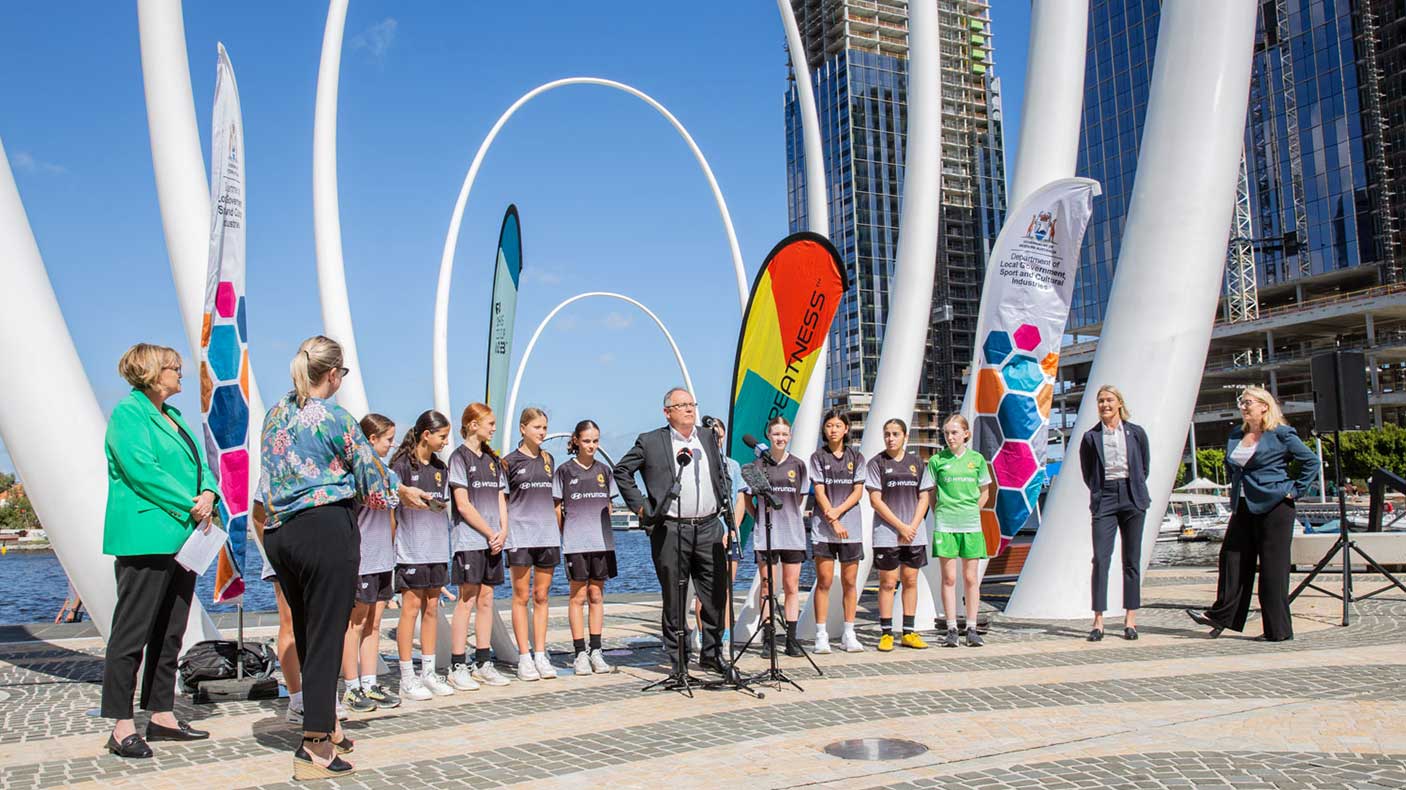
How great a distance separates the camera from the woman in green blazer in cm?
562

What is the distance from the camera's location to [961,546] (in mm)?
9539

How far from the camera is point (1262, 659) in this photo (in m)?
7.91

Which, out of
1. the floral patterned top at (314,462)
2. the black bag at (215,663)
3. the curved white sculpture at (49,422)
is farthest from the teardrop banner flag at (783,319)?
the curved white sculpture at (49,422)

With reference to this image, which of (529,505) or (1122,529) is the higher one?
(529,505)

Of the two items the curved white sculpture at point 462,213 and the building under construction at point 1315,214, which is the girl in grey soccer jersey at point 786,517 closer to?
the curved white sculpture at point 462,213

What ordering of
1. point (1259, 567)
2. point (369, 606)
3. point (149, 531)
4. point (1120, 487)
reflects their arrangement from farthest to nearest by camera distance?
point (1120, 487) → point (1259, 567) → point (369, 606) → point (149, 531)

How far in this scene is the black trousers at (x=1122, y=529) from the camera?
30.7 feet

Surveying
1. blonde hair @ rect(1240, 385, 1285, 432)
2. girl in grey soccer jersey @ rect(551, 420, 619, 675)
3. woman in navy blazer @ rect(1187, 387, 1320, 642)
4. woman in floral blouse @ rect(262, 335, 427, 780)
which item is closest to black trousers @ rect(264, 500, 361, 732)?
woman in floral blouse @ rect(262, 335, 427, 780)

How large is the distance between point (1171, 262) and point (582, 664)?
6.84m

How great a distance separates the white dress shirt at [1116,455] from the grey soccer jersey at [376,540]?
5957 millimetres

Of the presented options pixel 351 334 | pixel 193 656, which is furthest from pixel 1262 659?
pixel 351 334

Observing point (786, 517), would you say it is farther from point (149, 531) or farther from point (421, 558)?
point (149, 531)

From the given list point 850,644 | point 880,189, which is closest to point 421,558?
point 850,644

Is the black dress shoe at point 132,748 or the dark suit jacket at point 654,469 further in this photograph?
the dark suit jacket at point 654,469
